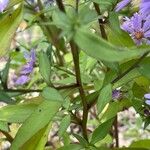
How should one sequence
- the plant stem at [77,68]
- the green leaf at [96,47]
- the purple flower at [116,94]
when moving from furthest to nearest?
the purple flower at [116,94], the plant stem at [77,68], the green leaf at [96,47]

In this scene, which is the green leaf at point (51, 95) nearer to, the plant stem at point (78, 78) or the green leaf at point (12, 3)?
the plant stem at point (78, 78)

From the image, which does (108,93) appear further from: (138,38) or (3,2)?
(3,2)

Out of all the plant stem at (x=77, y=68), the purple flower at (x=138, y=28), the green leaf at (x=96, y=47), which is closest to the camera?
the green leaf at (x=96, y=47)

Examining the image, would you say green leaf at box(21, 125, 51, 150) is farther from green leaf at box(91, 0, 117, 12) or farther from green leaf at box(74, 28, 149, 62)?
green leaf at box(74, 28, 149, 62)

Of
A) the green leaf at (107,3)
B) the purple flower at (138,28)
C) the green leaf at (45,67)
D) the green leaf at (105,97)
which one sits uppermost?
the green leaf at (107,3)

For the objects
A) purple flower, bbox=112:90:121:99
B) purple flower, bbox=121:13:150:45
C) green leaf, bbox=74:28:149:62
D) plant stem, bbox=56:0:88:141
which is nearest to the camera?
green leaf, bbox=74:28:149:62

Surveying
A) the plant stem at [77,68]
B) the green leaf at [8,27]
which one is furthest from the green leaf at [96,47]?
the green leaf at [8,27]

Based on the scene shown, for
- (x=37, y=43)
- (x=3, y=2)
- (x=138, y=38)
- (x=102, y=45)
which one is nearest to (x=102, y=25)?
(x=138, y=38)

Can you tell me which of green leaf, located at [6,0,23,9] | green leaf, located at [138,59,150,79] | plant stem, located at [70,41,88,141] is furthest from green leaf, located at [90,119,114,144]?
green leaf, located at [6,0,23,9]
